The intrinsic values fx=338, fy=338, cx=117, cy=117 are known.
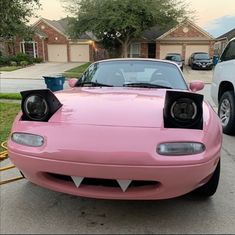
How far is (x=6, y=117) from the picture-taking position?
699 centimetres

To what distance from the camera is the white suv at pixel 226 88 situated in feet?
20.0

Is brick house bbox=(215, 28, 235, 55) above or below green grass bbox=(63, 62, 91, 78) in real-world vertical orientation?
above

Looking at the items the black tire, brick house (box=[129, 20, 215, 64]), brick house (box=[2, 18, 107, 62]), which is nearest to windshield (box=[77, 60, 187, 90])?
the black tire

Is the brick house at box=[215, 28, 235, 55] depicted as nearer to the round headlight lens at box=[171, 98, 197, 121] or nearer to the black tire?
the black tire

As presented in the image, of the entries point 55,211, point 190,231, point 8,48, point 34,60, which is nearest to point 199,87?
point 190,231

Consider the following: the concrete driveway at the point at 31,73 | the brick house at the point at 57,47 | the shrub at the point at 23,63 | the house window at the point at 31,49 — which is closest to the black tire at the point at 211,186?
the concrete driveway at the point at 31,73

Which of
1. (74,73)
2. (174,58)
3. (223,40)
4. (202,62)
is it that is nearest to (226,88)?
(74,73)

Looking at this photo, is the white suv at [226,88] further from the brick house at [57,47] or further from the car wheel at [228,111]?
the brick house at [57,47]

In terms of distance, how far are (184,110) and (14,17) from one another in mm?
6593

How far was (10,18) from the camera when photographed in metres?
7.90

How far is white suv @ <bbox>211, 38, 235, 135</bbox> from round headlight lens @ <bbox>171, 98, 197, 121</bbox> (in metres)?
3.51

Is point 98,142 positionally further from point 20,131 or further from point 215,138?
point 215,138

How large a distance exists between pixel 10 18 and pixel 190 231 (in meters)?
6.83

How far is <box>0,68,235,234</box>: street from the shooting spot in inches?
109
